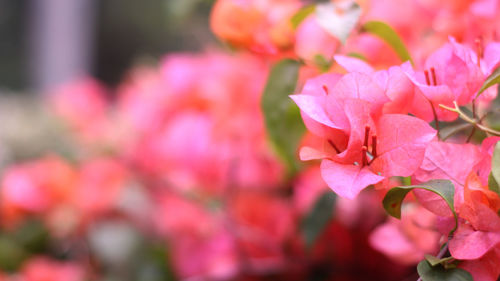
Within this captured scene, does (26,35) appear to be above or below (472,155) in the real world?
below

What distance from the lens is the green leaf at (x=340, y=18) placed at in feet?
1.02

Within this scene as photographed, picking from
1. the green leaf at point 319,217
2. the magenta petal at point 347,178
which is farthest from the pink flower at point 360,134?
the green leaf at point 319,217

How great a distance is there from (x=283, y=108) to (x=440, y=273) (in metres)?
0.15

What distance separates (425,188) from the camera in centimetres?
22

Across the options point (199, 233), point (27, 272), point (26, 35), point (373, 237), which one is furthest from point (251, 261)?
point (26, 35)

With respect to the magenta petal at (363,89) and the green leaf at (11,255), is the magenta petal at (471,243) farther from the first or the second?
the green leaf at (11,255)

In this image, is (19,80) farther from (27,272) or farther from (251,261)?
(251,261)

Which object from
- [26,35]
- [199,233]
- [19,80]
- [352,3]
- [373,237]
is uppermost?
[352,3]

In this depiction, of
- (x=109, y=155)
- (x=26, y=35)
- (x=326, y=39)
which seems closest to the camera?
(x=326, y=39)

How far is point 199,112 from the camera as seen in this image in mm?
607

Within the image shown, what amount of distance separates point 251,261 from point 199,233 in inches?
2.7

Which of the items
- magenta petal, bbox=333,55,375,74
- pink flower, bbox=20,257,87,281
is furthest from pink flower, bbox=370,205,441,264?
pink flower, bbox=20,257,87,281

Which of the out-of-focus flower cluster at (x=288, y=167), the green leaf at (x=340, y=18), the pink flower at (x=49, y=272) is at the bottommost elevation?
the pink flower at (x=49, y=272)

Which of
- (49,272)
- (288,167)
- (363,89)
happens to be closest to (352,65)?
(363,89)
